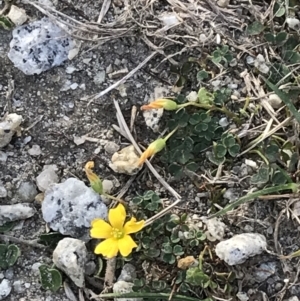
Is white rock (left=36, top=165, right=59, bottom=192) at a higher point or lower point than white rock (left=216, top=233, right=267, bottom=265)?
higher

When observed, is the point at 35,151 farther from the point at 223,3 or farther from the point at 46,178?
the point at 223,3

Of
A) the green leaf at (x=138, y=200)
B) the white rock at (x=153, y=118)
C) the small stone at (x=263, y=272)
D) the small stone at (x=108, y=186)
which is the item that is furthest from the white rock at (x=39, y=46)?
the small stone at (x=263, y=272)

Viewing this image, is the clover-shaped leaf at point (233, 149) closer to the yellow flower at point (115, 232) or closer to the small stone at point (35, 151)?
the yellow flower at point (115, 232)

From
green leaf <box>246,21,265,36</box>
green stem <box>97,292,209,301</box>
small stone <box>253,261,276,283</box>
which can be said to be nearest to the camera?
green stem <box>97,292,209,301</box>

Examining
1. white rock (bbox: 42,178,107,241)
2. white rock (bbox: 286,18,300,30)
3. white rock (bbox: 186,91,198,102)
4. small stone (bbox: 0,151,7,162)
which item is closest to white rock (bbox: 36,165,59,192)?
white rock (bbox: 42,178,107,241)

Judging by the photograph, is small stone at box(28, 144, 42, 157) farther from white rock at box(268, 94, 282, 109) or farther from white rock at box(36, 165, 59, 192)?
white rock at box(268, 94, 282, 109)

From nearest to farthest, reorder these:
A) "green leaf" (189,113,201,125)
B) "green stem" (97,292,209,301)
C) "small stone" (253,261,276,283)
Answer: "green stem" (97,292,209,301) < "small stone" (253,261,276,283) < "green leaf" (189,113,201,125)

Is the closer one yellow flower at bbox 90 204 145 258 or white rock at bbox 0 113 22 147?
yellow flower at bbox 90 204 145 258

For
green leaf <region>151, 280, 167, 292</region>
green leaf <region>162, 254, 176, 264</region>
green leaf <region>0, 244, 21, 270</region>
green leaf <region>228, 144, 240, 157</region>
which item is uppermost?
green leaf <region>228, 144, 240, 157</region>
